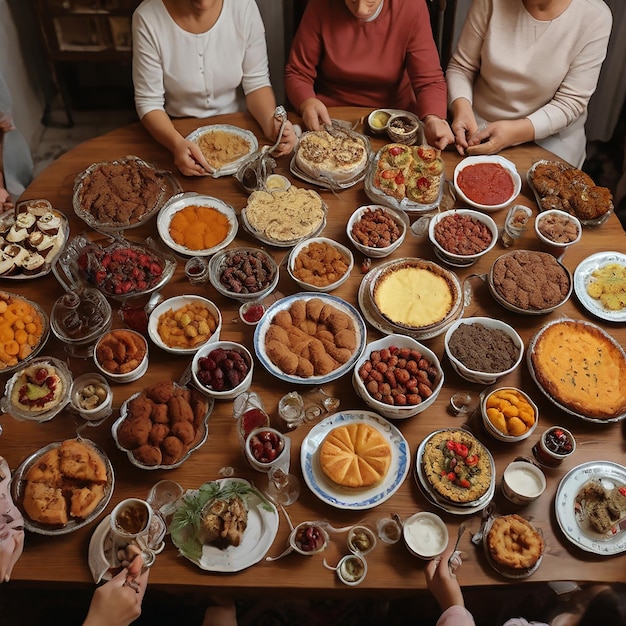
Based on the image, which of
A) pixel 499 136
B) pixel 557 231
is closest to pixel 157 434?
pixel 557 231

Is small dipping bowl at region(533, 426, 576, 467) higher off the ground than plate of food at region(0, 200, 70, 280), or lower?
lower

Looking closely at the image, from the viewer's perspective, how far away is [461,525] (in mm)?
1868

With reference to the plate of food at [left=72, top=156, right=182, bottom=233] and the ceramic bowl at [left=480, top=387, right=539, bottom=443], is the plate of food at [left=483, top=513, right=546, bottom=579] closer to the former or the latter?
the ceramic bowl at [left=480, top=387, right=539, bottom=443]

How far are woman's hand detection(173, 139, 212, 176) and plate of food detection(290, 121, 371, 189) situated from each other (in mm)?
447

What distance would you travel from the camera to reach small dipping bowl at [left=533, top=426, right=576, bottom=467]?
6.46ft

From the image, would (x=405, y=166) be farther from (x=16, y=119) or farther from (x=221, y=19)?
(x=16, y=119)

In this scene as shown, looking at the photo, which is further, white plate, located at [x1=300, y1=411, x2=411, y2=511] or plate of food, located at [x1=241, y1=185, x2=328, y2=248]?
plate of food, located at [x1=241, y1=185, x2=328, y2=248]

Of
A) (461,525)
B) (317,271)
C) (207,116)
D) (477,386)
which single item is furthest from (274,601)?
(207,116)

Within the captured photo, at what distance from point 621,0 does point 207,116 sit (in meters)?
2.95

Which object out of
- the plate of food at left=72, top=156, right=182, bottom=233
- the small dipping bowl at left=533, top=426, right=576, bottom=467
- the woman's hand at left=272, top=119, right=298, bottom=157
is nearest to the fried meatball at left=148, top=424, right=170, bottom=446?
the plate of food at left=72, top=156, right=182, bottom=233

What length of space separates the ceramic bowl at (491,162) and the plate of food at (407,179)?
0.33 ft

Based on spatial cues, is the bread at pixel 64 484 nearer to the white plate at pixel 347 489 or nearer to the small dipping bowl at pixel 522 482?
the white plate at pixel 347 489

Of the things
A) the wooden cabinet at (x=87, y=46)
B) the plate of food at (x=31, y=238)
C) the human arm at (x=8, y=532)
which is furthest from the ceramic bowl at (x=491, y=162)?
the wooden cabinet at (x=87, y=46)

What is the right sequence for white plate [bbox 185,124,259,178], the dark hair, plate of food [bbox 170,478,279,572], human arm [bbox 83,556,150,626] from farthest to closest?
white plate [bbox 185,124,259,178], plate of food [bbox 170,478,279,572], human arm [bbox 83,556,150,626], the dark hair
